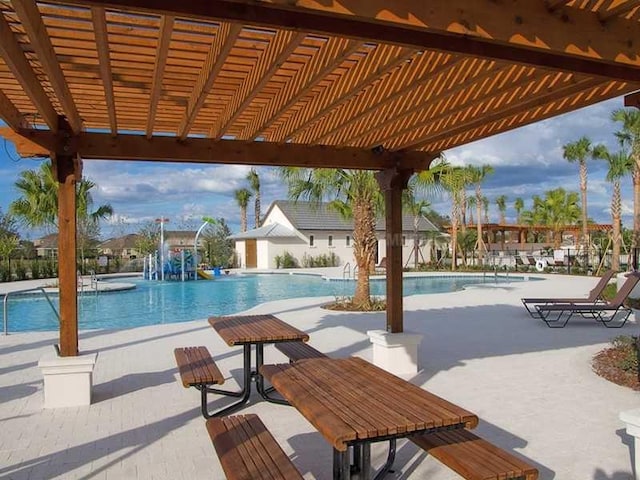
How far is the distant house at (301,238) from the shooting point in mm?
34000

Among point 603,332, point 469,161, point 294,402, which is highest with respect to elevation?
point 469,161

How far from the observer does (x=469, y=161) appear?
32.4 metres

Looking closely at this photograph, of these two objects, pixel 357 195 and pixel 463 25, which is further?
pixel 357 195

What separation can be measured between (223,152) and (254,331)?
220cm

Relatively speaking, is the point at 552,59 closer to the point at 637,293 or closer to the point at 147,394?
the point at 147,394

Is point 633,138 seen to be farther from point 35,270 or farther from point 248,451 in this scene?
point 35,270

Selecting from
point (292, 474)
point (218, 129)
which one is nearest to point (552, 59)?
point (292, 474)

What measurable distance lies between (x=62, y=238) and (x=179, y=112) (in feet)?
5.84

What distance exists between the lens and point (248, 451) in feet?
10.4

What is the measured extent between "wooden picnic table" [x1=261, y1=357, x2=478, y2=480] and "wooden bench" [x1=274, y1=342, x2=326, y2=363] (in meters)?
1.37

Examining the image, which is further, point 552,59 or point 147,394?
point 147,394

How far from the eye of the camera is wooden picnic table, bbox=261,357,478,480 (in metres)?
2.72

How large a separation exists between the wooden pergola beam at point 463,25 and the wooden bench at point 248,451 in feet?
7.29

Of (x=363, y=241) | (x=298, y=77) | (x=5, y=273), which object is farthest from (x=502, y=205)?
(x=298, y=77)
